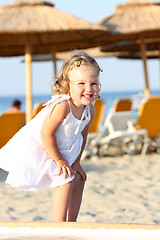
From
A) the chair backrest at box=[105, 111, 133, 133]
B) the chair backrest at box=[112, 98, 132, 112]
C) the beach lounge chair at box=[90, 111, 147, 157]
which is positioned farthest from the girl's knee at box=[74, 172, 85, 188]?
the chair backrest at box=[112, 98, 132, 112]

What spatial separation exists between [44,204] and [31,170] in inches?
94.5

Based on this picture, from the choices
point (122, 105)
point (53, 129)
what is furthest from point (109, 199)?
point (122, 105)

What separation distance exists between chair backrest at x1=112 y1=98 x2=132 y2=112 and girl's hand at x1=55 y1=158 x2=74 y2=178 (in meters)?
6.88

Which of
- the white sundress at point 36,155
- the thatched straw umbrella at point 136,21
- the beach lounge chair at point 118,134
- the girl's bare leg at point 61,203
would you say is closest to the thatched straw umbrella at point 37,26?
the thatched straw umbrella at point 136,21

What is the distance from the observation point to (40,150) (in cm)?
204

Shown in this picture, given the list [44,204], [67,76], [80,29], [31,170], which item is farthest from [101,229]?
[80,29]

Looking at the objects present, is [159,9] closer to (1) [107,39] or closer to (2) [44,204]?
(1) [107,39]

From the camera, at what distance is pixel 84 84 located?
1.97 meters

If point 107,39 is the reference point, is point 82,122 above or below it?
below

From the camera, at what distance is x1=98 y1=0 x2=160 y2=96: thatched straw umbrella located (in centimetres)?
884

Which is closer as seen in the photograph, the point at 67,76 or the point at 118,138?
the point at 67,76

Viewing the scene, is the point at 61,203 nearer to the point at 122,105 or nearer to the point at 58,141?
the point at 58,141

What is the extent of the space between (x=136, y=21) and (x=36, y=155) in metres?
7.59

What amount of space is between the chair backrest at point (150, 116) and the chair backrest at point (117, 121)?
0.22 m
